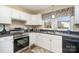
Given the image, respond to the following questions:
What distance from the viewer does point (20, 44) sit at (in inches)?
55.9

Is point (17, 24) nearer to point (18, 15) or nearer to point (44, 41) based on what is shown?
point (18, 15)

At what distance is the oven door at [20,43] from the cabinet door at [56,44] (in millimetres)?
489

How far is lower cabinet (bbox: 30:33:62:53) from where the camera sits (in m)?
1.35

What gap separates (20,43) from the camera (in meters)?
1.41

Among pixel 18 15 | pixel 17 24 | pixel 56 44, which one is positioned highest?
pixel 18 15

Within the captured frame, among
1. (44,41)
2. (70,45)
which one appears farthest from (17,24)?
(70,45)

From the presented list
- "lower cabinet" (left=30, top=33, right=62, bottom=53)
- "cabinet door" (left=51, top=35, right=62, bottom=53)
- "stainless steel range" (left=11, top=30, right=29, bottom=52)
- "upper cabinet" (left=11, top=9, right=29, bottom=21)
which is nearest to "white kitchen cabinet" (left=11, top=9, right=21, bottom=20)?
"upper cabinet" (left=11, top=9, right=29, bottom=21)

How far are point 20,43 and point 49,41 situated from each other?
1.78ft

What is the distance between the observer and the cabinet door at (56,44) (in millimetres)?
1323

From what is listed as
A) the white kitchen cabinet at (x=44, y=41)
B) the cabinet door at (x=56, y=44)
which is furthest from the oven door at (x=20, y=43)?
the cabinet door at (x=56, y=44)

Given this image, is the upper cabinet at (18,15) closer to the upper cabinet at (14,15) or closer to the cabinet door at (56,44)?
the upper cabinet at (14,15)

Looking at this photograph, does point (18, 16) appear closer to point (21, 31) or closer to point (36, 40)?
point (21, 31)
